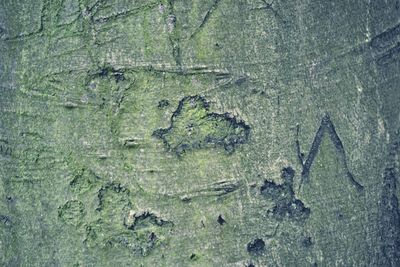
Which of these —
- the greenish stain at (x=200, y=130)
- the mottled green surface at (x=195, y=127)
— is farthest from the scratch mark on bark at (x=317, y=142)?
the greenish stain at (x=200, y=130)

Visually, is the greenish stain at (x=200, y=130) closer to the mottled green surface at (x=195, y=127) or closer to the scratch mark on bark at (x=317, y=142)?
the mottled green surface at (x=195, y=127)

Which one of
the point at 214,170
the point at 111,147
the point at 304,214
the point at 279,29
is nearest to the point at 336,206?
the point at 304,214

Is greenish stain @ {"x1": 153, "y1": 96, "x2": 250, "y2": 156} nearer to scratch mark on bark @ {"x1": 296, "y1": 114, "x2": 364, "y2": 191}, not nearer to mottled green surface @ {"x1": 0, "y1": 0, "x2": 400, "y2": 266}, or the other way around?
mottled green surface @ {"x1": 0, "y1": 0, "x2": 400, "y2": 266}

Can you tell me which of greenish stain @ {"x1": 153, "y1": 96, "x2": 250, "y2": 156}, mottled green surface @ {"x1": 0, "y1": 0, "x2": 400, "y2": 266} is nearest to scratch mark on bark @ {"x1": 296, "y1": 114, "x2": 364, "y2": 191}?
mottled green surface @ {"x1": 0, "y1": 0, "x2": 400, "y2": 266}

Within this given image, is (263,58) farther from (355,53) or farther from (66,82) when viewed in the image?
(66,82)

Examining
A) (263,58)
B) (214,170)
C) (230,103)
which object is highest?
Result: (263,58)

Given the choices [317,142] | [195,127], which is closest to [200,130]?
[195,127]

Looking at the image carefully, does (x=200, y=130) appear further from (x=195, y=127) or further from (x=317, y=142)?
(x=317, y=142)

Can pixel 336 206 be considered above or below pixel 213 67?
below
